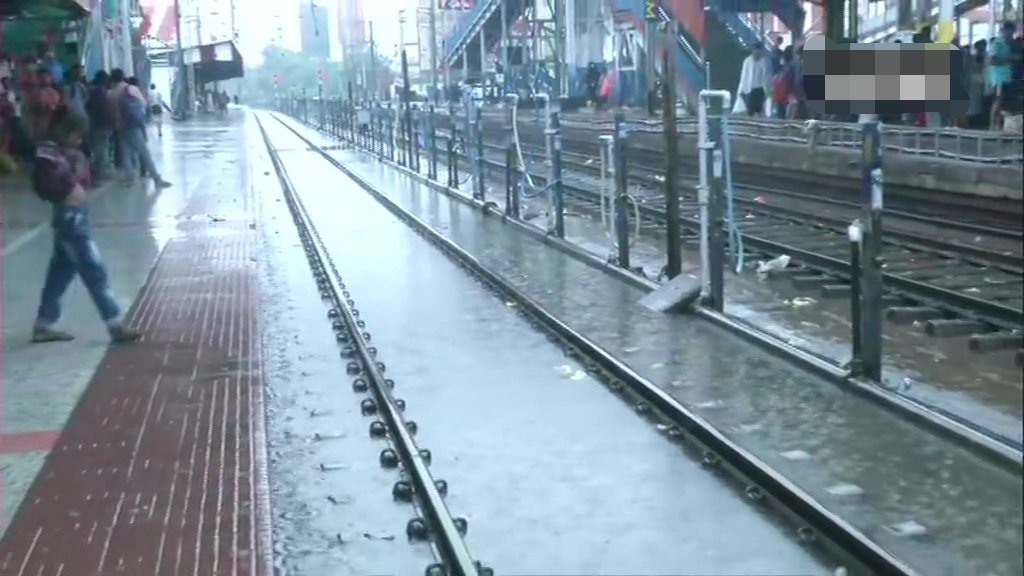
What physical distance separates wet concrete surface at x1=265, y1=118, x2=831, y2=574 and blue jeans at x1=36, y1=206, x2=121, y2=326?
1.28 metres

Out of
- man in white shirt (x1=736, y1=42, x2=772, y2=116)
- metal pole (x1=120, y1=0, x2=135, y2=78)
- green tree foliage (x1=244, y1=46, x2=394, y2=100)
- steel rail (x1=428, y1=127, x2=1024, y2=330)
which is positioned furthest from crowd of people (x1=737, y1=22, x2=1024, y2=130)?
metal pole (x1=120, y1=0, x2=135, y2=78)

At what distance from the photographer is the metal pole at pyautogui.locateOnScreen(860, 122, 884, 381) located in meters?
7.15

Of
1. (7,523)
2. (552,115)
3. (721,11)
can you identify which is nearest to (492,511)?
(7,523)

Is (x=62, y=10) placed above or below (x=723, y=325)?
above

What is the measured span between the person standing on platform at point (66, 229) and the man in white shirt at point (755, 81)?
1362cm

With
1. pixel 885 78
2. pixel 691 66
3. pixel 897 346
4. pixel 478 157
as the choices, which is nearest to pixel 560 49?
pixel 691 66

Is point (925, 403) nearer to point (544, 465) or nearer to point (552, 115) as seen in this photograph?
point (544, 465)

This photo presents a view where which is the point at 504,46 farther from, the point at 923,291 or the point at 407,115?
the point at 923,291

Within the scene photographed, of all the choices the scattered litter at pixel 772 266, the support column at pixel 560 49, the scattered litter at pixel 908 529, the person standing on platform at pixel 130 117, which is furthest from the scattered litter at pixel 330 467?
the support column at pixel 560 49

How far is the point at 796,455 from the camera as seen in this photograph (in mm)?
6461

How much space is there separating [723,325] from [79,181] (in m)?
4.52

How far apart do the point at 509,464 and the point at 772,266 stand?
6.12 m

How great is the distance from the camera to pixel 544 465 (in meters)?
6.36

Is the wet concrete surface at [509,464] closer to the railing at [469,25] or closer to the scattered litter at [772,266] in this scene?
the scattered litter at [772,266]
